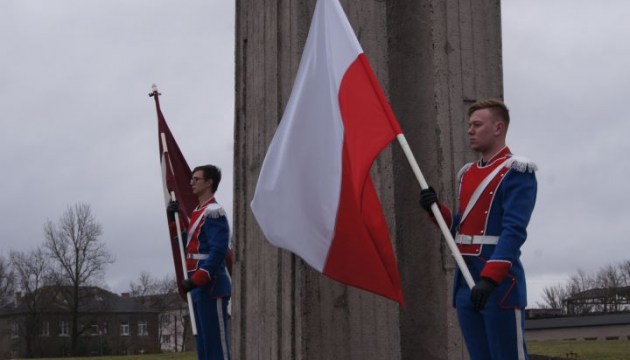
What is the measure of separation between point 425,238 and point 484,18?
1.44 m

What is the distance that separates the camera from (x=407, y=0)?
6301mm

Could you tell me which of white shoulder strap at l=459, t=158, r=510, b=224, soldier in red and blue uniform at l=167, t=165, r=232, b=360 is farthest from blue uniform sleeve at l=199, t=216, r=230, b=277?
white shoulder strap at l=459, t=158, r=510, b=224

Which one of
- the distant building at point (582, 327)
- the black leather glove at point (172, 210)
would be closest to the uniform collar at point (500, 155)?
the black leather glove at point (172, 210)

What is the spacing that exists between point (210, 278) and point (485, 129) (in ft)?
9.99

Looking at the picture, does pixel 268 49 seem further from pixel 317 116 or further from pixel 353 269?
pixel 353 269

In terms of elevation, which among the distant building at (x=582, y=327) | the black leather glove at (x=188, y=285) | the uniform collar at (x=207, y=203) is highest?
the uniform collar at (x=207, y=203)

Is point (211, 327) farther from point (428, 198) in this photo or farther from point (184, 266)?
point (428, 198)

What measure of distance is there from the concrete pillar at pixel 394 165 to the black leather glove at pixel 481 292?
1.61 m

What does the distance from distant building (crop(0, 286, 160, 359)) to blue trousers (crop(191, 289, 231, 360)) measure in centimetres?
4620

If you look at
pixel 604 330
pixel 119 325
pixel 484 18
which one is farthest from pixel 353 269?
pixel 119 325

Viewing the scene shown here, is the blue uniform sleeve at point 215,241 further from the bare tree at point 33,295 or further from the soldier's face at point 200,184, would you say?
the bare tree at point 33,295

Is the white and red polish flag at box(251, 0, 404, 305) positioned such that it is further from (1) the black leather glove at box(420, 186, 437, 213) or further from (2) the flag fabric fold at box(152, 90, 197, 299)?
(2) the flag fabric fold at box(152, 90, 197, 299)

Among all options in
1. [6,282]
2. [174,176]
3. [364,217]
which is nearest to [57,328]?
[6,282]

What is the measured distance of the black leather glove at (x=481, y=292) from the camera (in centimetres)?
415
